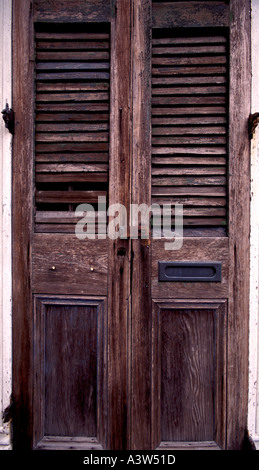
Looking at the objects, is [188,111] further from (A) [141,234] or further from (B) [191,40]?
(A) [141,234]

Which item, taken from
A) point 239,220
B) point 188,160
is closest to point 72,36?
point 188,160

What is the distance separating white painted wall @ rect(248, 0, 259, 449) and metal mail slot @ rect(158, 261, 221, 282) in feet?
0.66

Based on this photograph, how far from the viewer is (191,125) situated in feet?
5.05

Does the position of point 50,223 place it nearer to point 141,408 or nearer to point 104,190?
point 104,190

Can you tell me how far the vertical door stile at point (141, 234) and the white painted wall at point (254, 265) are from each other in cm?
54

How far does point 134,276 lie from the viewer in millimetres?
1527

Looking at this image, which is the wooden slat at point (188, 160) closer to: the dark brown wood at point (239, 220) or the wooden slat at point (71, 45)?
the dark brown wood at point (239, 220)

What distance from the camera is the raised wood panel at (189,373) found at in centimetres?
151

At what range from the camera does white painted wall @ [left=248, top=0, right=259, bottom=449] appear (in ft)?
4.91

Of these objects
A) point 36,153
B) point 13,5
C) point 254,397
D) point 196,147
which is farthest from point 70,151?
point 254,397

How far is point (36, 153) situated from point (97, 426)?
1.51 metres

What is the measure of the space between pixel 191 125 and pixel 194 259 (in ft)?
2.37

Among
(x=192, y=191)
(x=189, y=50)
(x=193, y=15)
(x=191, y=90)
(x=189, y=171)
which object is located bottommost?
(x=192, y=191)

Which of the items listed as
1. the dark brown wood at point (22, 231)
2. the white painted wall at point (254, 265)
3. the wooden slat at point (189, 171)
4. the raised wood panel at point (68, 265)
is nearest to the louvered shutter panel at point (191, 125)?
the wooden slat at point (189, 171)
